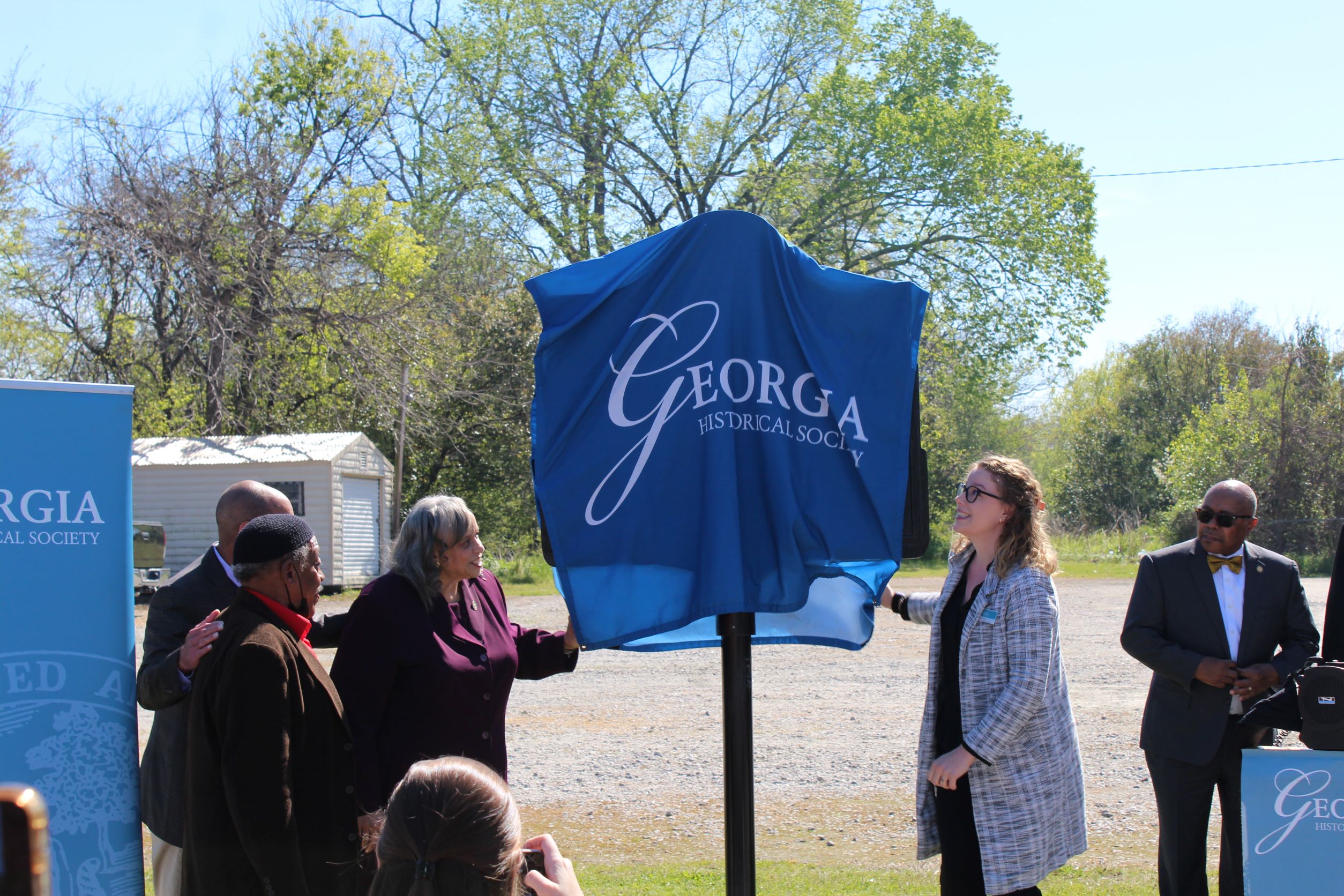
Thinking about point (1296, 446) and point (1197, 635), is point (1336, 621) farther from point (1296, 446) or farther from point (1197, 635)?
point (1296, 446)

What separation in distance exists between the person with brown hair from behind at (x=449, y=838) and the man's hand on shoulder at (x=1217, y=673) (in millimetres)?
3249

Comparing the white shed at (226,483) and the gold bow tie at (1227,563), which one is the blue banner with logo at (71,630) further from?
the white shed at (226,483)

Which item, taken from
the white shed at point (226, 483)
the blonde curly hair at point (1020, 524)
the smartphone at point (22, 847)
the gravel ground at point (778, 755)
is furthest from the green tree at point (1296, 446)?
the smartphone at point (22, 847)

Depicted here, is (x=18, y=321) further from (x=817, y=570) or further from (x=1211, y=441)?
(x=1211, y=441)

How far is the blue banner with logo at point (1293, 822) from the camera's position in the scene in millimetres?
3572

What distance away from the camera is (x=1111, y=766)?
25.4 feet

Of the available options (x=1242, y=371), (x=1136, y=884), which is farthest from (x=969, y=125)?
(x=1136, y=884)

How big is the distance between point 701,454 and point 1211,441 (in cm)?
3392

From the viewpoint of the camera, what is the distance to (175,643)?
3705 mm

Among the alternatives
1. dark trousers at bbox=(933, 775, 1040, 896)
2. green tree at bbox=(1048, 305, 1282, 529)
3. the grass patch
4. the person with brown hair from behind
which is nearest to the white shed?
the grass patch

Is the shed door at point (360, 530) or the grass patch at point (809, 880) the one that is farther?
the shed door at point (360, 530)

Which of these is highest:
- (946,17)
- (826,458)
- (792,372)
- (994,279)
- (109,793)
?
(946,17)

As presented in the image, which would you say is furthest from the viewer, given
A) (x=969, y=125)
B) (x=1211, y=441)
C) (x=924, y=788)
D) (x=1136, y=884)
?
(x=1211, y=441)

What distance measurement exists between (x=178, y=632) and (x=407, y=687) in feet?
3.12
